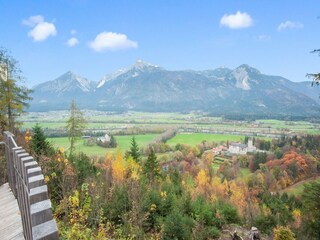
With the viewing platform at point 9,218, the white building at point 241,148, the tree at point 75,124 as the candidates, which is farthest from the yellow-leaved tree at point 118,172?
the white building at point 241,148

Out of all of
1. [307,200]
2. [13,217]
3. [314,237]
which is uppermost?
[13,217]

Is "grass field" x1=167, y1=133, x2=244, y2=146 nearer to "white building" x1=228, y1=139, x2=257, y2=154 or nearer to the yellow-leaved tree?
"white building" x1=228, y1=139, x2=257, y2=154

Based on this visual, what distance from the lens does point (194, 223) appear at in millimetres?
11375

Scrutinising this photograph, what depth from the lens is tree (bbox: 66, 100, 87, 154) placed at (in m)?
29.1

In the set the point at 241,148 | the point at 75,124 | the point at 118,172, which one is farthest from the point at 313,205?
the point at 241,148

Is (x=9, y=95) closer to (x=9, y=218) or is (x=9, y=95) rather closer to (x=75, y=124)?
(x=75, y=124)

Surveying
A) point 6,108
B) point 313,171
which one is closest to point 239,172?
point 313,171

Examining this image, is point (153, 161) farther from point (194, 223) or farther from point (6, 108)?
point (194, 223)

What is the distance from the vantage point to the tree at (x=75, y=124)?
29066 millimetres

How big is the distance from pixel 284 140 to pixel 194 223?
290ft

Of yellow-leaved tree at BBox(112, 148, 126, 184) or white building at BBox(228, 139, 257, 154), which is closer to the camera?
yellow-leaved tree at BBox(112, 148, 126, 184)

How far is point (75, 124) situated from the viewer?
29.5m

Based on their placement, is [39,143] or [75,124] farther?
[75,124]

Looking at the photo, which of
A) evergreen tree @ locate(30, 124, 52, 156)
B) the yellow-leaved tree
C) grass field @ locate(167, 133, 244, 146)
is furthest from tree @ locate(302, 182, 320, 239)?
grass field @ locate(167, 133, 244, 146)
